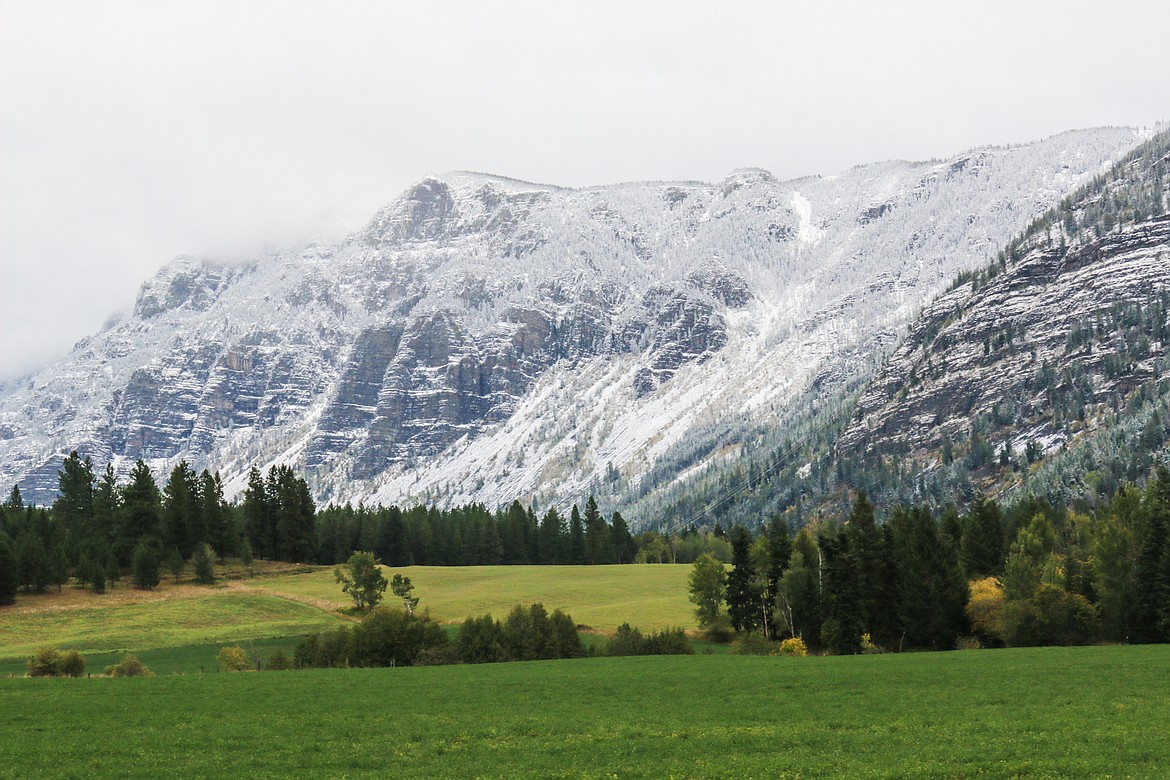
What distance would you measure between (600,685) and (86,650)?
48675 mm

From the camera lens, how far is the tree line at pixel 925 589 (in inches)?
3024

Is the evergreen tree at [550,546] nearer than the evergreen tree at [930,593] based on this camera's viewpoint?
No

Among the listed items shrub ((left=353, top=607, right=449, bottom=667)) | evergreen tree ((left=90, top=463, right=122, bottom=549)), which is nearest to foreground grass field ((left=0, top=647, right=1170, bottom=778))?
shrub ((left=353, top=607, right=449, bottom=667))

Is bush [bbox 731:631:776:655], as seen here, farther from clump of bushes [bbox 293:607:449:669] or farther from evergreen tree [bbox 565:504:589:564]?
evergreen tree [bbox 565:504:589:564]

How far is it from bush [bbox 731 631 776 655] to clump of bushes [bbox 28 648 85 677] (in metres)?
47.5

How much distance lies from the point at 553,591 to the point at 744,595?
34288 mm

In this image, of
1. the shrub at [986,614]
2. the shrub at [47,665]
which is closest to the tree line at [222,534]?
the shrub at [47,665]

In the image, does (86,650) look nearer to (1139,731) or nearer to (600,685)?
(600,685)

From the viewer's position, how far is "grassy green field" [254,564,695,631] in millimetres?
98125

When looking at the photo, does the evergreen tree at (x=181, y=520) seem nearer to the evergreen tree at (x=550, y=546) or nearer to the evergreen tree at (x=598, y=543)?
the evergreen tree at (x=550, y=546)

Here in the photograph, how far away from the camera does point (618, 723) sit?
36.7m

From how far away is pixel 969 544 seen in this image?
109m

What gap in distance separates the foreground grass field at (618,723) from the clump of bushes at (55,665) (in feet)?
Result: 42.9

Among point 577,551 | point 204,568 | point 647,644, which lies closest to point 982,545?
point 647,644
